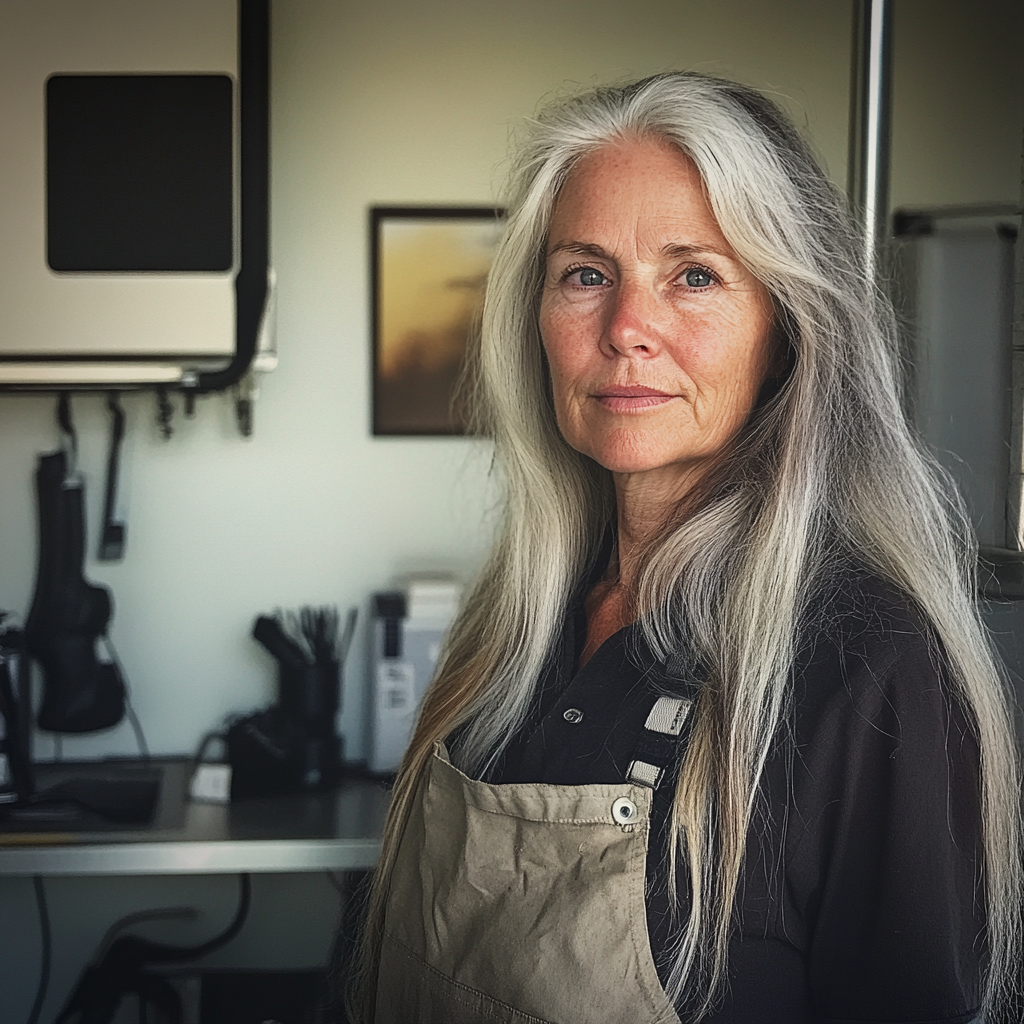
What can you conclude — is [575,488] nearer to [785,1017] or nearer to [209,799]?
[785,1017]

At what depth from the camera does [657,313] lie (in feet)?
3.44

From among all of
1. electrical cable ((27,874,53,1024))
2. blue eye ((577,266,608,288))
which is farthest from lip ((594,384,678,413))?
electrical cable ((27,874,53,1024))

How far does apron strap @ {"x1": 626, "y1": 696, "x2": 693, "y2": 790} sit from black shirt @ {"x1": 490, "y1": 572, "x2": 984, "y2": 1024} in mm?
17

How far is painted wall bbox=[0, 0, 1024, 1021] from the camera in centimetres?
233

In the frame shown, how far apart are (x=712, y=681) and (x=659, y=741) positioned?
0.07m

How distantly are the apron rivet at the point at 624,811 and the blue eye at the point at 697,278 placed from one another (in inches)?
17.9

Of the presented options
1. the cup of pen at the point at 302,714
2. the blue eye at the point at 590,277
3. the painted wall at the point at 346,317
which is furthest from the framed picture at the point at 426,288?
the blue eye at the point at 590,277

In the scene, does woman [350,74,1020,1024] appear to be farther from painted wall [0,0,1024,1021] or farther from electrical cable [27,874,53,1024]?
electrical cable [27,874,53,1024]

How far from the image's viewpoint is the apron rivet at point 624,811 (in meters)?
0.96

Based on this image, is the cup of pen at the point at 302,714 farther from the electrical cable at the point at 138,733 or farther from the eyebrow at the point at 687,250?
the eyebrow at the point at 687,250

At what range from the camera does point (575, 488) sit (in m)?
1.30

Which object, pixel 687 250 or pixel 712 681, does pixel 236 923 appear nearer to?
pixel 712 681

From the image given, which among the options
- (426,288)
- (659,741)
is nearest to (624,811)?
(659,741)

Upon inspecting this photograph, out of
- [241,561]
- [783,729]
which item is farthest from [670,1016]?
[241,561]
